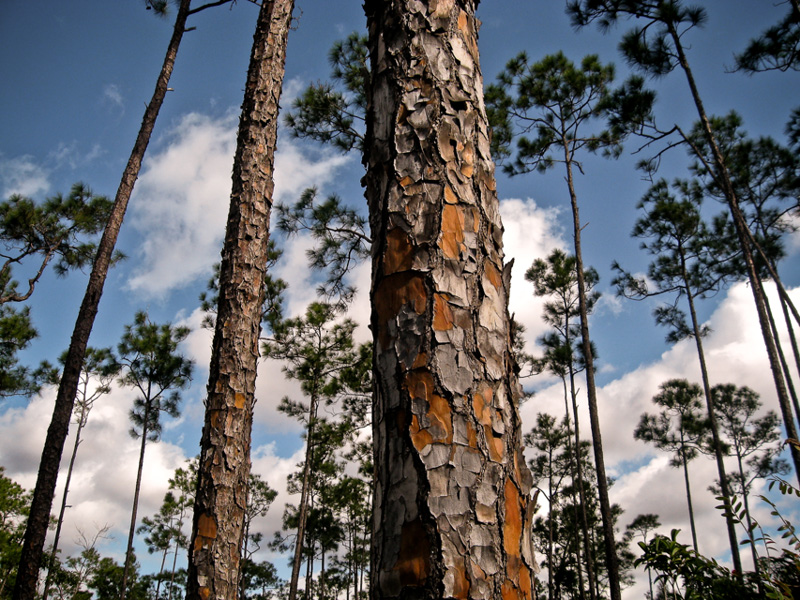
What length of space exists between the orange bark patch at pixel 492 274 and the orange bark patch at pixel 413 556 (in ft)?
1.56

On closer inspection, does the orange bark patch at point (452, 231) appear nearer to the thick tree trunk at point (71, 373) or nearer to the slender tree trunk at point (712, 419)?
the thick tree trunk at point (71, 373)

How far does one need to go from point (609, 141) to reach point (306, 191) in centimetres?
765

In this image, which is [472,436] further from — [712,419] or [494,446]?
[712,419]

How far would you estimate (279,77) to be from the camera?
448 centimetres

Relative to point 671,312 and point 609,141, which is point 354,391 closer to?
point 609,141

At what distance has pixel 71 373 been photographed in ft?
16.6

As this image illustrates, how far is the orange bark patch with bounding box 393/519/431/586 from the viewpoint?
741mm

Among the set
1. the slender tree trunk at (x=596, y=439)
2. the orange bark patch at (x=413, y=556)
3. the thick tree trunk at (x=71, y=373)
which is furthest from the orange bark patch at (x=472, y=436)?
the slender tree trunk at (x=596, y=439)

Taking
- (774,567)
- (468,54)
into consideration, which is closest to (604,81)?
(774,567)

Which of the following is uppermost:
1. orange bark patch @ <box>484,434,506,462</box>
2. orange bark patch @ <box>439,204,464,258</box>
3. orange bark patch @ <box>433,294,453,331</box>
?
orange bark patch @ <box>439,204,464,258</box>

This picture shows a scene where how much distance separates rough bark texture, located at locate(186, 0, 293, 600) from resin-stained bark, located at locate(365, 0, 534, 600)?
9.28 ft

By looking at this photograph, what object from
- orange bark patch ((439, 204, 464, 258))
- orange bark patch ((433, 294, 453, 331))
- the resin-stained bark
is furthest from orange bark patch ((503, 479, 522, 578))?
orange bark patch ((439, 204, 464, 258))

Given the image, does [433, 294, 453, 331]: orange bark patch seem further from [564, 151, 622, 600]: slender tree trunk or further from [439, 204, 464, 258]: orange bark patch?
[564, 151, 622, 600]: slender tree trunk

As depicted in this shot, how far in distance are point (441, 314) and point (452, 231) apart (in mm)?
177
